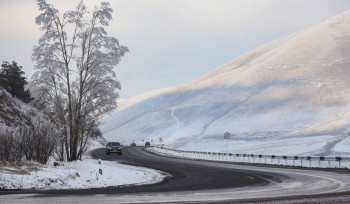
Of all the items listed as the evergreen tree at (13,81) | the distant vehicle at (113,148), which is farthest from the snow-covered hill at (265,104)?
the evergreen tree at (13,81)

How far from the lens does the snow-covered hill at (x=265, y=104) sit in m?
120

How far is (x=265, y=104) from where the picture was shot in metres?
145

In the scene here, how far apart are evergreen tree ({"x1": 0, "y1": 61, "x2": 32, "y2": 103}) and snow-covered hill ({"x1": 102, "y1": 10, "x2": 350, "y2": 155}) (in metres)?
49.3

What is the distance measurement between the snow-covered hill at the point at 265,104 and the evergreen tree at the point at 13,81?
1942 inches

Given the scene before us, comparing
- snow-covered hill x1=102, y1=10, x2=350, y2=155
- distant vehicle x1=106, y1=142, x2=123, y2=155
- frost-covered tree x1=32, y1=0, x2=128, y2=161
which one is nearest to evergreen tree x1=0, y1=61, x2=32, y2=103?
distant vehicle x1=106, y1=142, x2=123, y2=155

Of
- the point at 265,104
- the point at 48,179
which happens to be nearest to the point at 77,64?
the point at 48,179

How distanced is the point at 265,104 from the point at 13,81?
97.0 meters

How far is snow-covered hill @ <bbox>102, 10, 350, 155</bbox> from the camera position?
119938mm

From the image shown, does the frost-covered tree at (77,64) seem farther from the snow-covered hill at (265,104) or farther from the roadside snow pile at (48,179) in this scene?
Result: the snow-covered hill at (265,104)

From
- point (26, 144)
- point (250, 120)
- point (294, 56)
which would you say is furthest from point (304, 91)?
point (26, 144)

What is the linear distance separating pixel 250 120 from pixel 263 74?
37267 millimetres

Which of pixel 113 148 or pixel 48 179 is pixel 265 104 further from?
pixel 48 179

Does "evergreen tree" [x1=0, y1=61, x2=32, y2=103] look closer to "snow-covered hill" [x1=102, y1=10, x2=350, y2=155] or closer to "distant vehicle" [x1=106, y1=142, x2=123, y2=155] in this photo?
"distant vehicle" [x1=106, y1=142, x2=123, y2=155]

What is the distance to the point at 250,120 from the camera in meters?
136
